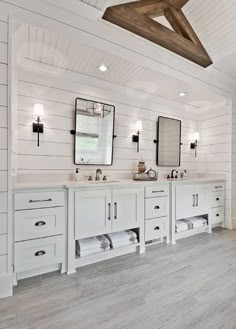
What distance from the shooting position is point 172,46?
2320mm

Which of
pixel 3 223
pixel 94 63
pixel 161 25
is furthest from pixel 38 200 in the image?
pixel 161 25

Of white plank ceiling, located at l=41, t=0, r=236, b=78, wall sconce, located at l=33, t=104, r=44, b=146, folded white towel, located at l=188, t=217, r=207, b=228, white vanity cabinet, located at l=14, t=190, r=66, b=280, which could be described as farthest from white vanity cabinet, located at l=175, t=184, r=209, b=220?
wall sconce, located at l=33, t=104, r=44, b=146

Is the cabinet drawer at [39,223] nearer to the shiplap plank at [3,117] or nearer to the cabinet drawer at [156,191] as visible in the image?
the shiplap plank at [3,117]

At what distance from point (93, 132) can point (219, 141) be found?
251 cm

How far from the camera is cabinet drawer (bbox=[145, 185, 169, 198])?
A: 2438 millimetres

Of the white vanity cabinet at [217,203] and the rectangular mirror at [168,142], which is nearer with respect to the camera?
the white vanity cabinet at [217,203]

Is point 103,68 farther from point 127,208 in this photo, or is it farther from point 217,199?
point 217,199

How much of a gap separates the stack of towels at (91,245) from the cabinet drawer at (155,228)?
588 millimetres

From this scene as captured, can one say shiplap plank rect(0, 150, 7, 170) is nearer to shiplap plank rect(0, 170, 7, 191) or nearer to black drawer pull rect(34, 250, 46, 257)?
shiplap plank rect(0, 170, 7, 191)

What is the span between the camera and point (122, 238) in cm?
227

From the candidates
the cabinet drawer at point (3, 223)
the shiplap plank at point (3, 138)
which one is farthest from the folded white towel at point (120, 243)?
the shiplap plank at point (3, 138)

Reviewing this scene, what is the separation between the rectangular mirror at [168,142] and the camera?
3324 mm

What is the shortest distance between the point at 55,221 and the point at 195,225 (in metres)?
2.26

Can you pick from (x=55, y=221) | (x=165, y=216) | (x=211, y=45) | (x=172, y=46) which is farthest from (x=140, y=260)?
(x=211, y=45)
